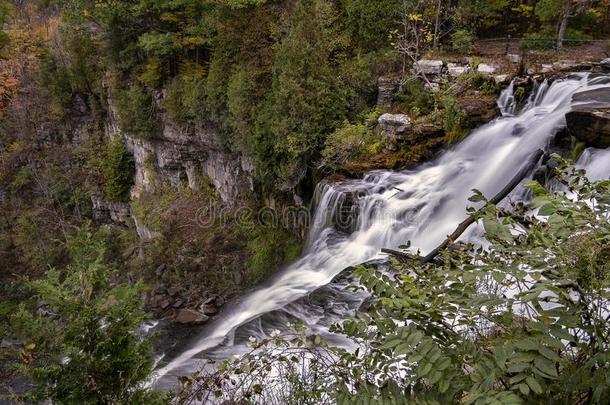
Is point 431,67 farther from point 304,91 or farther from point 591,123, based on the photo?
point 591,123

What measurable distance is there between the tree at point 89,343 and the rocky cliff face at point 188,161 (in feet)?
39.9

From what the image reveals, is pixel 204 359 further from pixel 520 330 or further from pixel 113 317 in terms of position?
pixel 520 330

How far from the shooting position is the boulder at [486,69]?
1206cm

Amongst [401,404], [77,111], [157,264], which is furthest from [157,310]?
[77,111]

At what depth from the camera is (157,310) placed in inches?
550

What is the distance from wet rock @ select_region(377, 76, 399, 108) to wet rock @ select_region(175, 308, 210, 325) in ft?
26.3

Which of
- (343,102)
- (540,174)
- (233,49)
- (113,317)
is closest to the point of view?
(113,317)

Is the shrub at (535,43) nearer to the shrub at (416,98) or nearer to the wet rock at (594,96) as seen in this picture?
the shrub at (416,98)

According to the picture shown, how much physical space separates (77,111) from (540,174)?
82.3 ft

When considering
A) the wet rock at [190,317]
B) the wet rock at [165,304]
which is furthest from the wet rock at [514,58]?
the wet rock at [165,304]

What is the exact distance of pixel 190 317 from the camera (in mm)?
13031

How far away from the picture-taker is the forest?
7.27ft

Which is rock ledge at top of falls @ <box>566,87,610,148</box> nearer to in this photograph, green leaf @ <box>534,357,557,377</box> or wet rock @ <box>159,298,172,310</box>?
green leaf @ <box>534,357,557,377</box>

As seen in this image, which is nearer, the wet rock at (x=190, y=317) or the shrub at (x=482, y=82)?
the shrub at (x=482, y=82)
